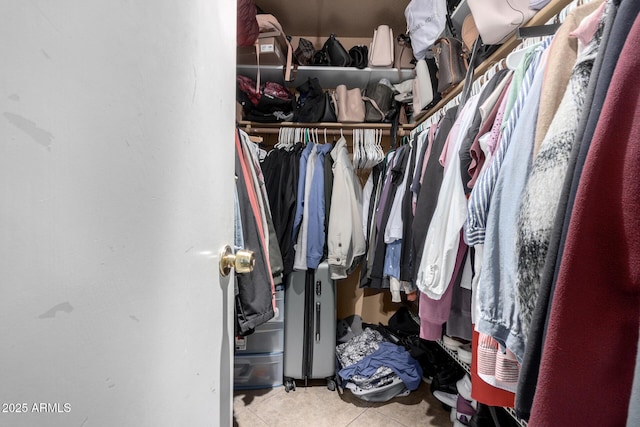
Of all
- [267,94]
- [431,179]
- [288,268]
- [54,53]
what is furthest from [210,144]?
[267,94]

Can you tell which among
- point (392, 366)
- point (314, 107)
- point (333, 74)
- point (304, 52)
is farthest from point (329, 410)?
point (304, 52)

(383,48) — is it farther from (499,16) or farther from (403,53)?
(499,16)

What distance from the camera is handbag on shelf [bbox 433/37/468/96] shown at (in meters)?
1.22

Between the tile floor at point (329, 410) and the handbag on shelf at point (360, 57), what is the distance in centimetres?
195

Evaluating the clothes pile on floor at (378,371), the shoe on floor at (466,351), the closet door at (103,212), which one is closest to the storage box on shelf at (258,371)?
the clothes pile on floor at (378,371)

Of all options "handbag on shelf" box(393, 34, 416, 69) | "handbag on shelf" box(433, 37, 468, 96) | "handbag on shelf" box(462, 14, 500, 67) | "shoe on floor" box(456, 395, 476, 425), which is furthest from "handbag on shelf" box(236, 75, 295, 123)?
"shoe on floor" box(456, 395, 476, 425)

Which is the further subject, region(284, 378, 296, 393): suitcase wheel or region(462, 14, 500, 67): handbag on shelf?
region(284, 378, 296, 393): suitcase wheel

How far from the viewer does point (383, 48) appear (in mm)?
1658

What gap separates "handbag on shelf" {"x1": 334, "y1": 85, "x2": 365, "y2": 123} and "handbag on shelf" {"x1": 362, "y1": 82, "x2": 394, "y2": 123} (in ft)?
0.14

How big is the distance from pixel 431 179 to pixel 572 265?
2.18ft

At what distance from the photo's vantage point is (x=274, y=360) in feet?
5.04

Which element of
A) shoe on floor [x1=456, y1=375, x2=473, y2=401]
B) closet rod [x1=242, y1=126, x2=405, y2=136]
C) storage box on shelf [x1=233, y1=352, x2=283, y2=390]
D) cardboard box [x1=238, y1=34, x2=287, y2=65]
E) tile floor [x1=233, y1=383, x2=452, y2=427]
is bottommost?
tile floor [x1=233, y1=383, x2=452, y2=427]

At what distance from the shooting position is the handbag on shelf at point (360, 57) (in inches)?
67.3

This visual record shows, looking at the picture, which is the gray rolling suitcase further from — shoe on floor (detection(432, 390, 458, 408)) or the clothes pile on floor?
shoe on floor (detection(432, 390, 458, 408))
